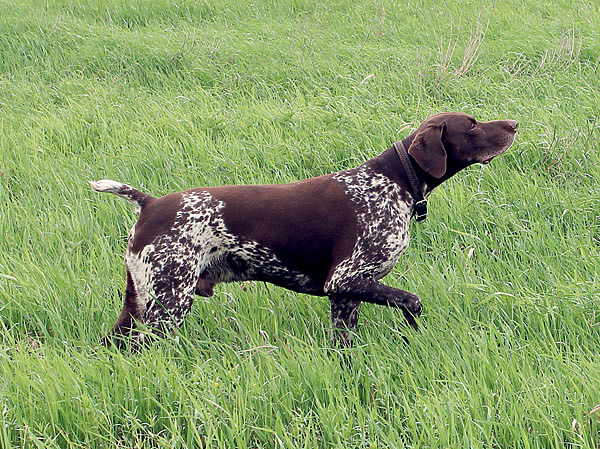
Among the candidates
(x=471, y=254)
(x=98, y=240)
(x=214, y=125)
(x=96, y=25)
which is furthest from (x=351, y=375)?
(x=96, y=25)

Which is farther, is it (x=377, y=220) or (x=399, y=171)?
(x=399, y=171)

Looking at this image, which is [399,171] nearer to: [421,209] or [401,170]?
[401,170]

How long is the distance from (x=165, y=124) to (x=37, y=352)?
3477 mm

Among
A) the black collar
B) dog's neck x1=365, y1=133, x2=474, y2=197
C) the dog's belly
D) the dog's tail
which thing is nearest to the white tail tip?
the dog's tail

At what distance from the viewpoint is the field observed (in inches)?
119

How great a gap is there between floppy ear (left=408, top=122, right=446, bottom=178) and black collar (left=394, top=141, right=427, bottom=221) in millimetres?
68

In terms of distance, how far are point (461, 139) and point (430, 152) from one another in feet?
0.86

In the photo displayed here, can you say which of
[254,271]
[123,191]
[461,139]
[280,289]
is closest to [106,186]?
[123,191]

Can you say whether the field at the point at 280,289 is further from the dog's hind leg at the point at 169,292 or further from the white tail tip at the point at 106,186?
the white tail tip at the point at 106,186

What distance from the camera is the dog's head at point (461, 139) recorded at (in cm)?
390

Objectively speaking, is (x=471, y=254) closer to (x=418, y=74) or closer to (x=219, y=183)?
(x=219, y=183)

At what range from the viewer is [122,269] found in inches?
181

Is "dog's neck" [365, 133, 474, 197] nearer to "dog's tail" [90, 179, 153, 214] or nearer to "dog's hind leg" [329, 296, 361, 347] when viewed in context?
"dog's hind leg" [329, 296, 361, 347]

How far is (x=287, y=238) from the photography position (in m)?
3.79
